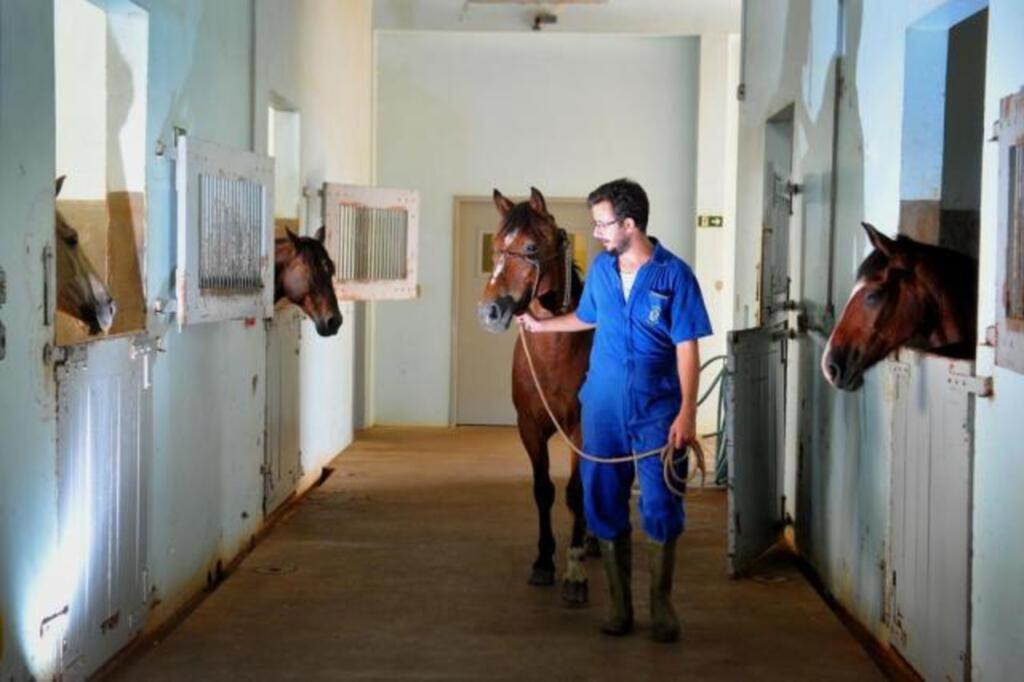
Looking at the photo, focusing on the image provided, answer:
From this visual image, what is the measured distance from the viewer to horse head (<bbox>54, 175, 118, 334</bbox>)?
3.72 m

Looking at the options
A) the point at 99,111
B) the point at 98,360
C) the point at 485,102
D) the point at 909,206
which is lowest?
the point at 98,360

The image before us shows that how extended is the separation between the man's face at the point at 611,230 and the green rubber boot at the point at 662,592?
95 centimetres

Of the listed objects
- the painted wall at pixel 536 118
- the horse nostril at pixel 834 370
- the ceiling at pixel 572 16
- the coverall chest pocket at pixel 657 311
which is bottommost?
the horse nostril at pixel 834 370

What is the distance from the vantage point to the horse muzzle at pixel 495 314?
4.27 meters

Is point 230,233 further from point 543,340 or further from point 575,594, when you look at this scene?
point 575,594

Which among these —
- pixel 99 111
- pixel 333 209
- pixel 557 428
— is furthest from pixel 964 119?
pixel 333 209

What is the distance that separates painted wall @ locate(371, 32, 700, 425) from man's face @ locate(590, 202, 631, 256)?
617 centimetres

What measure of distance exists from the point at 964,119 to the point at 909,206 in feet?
2.14

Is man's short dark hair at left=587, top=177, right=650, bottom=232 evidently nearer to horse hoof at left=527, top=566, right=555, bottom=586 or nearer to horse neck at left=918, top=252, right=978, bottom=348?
horse neck at left=918, top=252, right=978, bottom=348

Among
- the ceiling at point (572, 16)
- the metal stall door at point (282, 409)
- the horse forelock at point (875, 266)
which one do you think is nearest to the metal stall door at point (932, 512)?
the horse forelock at point (875, 266)

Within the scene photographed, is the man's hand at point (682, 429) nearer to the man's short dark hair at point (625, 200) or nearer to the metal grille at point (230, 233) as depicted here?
the man's short dark hair at point (625, 200)

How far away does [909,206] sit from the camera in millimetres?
3906

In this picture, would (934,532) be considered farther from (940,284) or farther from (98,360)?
(98,360)

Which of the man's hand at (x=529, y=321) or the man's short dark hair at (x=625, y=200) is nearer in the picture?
the man's short dark hair at (x=625, y=200)
